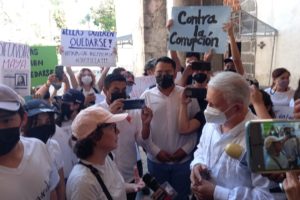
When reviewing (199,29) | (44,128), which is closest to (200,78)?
(199,29)

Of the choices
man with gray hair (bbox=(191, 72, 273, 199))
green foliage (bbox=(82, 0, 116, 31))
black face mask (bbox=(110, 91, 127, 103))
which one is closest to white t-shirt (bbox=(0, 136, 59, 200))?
man with gray hair (bbox=(191, 72, 273, 199))

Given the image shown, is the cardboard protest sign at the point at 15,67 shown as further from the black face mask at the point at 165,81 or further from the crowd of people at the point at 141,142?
the black face mask at the point at 165,81

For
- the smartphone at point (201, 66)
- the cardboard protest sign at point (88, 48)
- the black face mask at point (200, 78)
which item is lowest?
the black face mask at point (200, 78)

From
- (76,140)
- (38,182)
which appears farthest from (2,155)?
(76,140)

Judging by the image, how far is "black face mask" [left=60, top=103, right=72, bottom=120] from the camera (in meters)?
3.35

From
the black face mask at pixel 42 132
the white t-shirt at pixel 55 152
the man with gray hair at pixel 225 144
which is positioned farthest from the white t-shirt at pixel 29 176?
the man with gray hair at pixel 225 144

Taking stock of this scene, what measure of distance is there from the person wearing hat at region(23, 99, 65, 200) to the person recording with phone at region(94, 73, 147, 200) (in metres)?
0.78

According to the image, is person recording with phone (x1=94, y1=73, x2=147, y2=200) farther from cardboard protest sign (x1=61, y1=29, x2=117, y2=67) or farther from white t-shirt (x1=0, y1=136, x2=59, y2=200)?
cardboard protest sign (x1=61, y1=29, x2=117, y2=67)

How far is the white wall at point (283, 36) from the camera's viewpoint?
11219 millimetres

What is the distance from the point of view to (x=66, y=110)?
3.36 metres

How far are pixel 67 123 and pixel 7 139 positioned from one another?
1422 mm

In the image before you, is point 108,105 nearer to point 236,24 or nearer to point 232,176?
point 232,176

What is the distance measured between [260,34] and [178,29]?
8.70 metres

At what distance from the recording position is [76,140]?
230 centimetres
